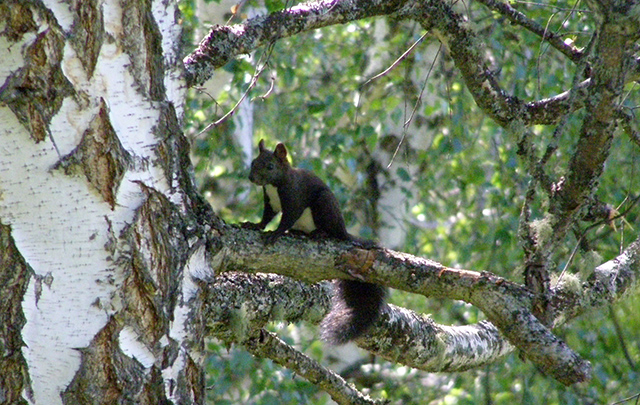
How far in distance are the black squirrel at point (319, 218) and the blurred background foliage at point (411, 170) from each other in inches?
25.4

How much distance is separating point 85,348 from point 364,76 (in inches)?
168

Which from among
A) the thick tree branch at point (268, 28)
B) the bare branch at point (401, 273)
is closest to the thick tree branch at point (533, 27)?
the thick tree branch at point (268, 28)

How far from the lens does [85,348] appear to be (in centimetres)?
125

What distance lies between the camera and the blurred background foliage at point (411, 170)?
432 cm

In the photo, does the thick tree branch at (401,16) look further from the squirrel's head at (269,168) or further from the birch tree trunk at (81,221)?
the squirrel's head at (269,168)

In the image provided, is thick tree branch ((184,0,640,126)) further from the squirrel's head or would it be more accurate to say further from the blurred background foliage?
the blurred background foliage

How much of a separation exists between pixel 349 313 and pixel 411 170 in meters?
2.83

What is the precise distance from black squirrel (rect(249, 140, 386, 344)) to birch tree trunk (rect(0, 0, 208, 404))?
72 cm

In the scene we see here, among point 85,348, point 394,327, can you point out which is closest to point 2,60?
point 85,348

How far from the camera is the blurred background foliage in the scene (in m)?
4.32

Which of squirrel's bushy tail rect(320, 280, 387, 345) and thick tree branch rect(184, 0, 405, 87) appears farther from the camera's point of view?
squirrel's bushy tail rect(320, 280, 387, 345)

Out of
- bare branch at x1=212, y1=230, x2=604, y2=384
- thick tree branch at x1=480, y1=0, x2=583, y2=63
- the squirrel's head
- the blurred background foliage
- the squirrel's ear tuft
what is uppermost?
the blurred background foliage

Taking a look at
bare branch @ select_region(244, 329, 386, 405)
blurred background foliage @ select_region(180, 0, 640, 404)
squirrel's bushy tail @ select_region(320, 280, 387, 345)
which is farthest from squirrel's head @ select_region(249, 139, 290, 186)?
bare branch @ select_region(244, 329, 386, 405)

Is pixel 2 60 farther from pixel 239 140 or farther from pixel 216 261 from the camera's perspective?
pixel 239 140
